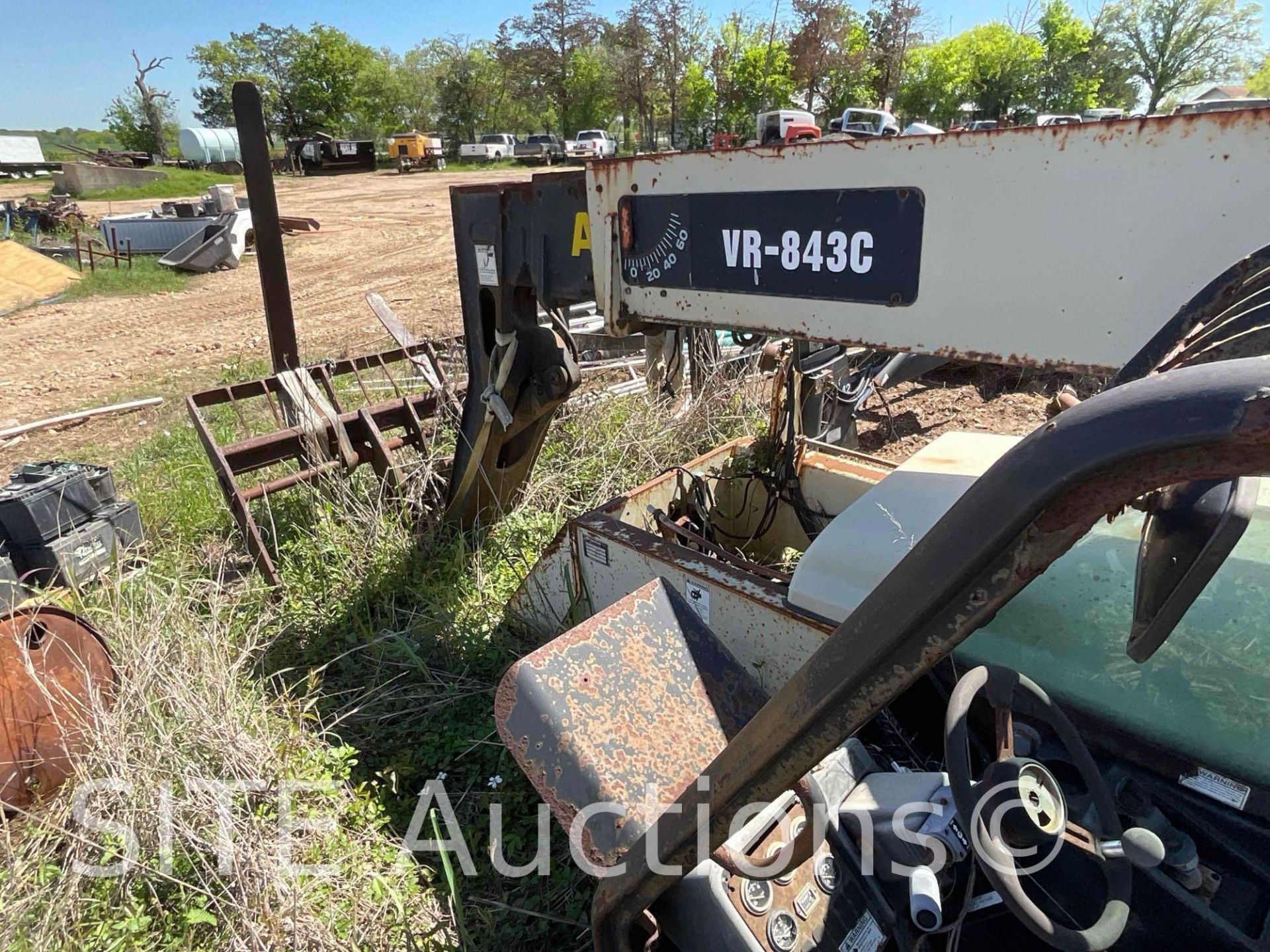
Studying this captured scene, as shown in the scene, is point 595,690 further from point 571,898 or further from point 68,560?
point 68,560

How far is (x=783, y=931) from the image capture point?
1.51m

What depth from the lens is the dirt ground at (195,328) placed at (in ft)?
25.0

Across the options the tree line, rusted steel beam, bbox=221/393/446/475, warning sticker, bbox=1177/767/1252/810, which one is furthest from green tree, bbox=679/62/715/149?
warning sticker, bbox=1177/767/1252/810

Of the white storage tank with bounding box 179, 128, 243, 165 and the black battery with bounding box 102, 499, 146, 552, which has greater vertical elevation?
the white storage tank with bounding box 179, 128, 243, 165

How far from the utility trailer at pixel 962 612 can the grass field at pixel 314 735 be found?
30.3 inches

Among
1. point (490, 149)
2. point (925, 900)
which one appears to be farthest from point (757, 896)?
point (490, 149)

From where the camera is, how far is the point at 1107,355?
1.35 meters

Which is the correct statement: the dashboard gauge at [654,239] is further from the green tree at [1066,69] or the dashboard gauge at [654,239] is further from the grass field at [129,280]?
the green tree at [1066,69]

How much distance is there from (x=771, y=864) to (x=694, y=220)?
4.78ft

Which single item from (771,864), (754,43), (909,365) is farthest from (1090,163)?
(754,43)

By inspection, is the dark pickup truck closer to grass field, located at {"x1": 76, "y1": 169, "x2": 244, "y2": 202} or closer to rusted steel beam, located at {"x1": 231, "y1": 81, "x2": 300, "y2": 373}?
A: grass field, located at {"x1": 76, "y1": 169, "x2": 244, "y2": 202}

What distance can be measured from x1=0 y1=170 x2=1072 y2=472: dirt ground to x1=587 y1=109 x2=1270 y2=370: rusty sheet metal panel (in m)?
2.41

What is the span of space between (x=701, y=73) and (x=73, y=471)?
46947mm

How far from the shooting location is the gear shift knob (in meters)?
1.21
